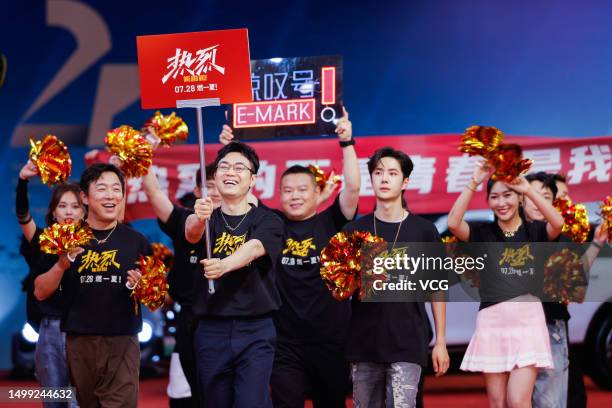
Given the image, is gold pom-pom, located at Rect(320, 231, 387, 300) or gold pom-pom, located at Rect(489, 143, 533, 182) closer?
gold pom-pom, located at Rect(320, 231, 387, 300)

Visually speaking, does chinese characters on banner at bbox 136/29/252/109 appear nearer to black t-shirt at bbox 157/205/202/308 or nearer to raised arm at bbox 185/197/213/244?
raised arm at bbox 185/197/213/244

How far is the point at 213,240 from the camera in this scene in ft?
14.6

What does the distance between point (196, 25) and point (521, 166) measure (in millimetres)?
4622

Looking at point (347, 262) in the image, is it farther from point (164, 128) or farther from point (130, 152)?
point (164, 128)

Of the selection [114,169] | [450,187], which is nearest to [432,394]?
[450,187]

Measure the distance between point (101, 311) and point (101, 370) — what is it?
0.29 m

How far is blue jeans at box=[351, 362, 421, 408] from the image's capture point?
4312 mm

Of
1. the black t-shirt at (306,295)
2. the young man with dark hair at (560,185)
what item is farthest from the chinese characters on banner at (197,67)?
the young man with dark hair at (560,185)

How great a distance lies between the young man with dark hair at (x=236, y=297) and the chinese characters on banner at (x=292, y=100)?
35.9 inches

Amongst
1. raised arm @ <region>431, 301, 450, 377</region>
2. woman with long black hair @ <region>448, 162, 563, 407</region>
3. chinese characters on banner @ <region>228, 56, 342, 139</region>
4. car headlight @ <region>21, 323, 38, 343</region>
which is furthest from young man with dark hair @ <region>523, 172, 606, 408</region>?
car headlight @ <region>21, 323, 38, 343</region>

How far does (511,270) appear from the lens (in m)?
4.75

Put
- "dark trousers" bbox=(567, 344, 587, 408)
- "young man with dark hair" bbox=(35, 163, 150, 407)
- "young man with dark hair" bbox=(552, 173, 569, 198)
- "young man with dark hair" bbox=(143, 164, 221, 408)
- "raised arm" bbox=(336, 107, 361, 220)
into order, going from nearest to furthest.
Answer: "young man with dark hair" bbox=(35, 163, 150, 407)
"raised arm" bbox=(336, 107, 361, 220)
"young man with dark hair" bbox=(143, 164, 221, 408)
"dark trousers" bbox=(567, 344, 587, 408)
"young man with dark hair" bbox=(552, 173, 569, 198)

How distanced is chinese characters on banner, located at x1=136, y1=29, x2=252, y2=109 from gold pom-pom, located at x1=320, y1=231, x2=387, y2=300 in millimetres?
892

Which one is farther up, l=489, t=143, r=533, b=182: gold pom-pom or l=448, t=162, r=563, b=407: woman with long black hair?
l=489, t=143, r=533, b=182: gold pom-pom
